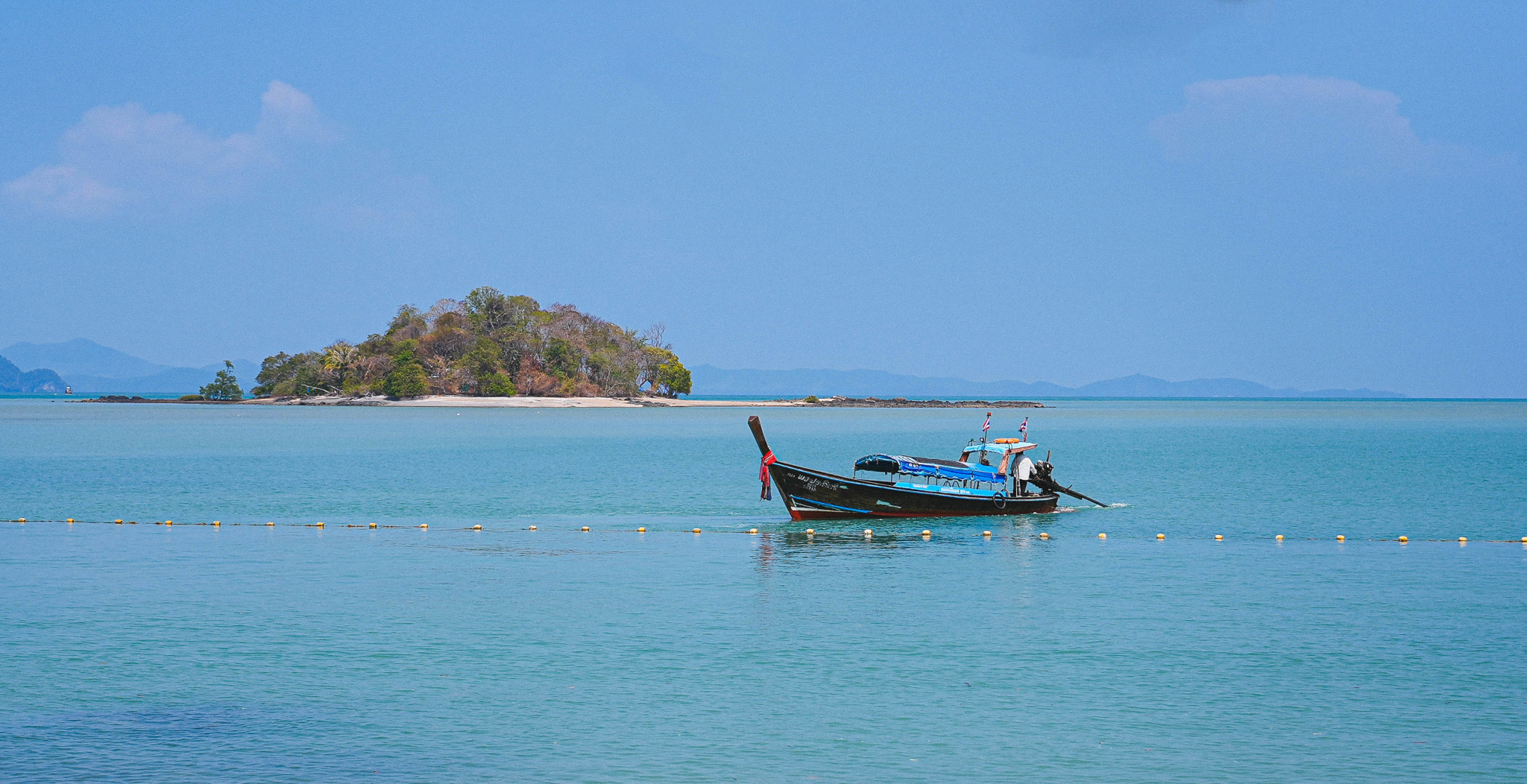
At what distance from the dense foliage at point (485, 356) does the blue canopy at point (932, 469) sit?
450ft

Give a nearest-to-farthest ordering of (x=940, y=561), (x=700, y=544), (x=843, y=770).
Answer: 1. (x=843, y=770)
2. (x=940, y=561)
3. (x=700, y=544)

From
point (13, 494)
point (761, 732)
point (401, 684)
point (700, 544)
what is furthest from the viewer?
point (13, 494)

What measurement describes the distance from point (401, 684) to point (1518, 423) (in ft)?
556

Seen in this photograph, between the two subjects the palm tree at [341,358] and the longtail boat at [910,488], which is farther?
the palm tree at [341,358]

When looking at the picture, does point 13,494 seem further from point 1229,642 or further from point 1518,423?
point 1518,423

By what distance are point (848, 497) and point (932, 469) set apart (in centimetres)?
297

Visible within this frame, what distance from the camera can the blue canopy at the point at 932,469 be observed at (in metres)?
37.8

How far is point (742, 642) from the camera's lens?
20594mm

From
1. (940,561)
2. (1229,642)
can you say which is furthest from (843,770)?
(940,561)

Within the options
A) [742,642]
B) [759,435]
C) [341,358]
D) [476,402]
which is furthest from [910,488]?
[341,358]

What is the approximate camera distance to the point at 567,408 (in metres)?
178

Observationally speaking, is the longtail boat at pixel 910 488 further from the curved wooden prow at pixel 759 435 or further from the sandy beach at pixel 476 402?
the sandy beach at pixel 476 402

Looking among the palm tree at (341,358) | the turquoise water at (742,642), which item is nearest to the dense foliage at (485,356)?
the palm tree at (341,358)

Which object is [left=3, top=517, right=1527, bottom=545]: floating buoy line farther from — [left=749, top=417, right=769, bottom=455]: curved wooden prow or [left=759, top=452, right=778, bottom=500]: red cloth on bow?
[left=749, top=417, right=769, bottom=455]: curved wooden prow
